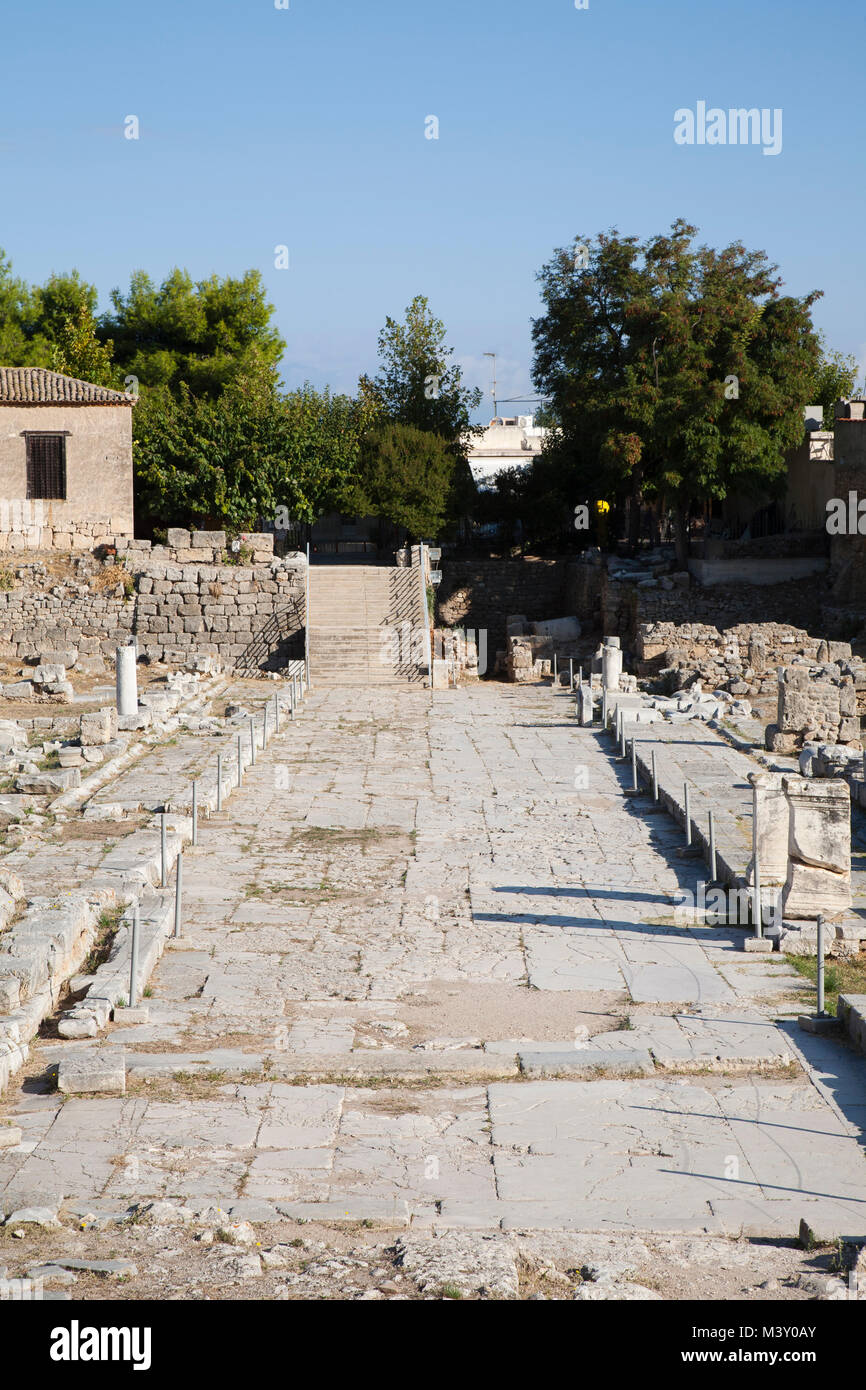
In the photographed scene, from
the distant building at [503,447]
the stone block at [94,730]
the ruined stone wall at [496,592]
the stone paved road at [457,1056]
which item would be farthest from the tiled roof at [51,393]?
the distant building at [503,447]

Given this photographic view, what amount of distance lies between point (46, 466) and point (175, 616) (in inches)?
217

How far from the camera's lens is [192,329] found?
39.4 meters

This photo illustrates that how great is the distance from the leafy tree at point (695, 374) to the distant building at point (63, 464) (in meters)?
11.2

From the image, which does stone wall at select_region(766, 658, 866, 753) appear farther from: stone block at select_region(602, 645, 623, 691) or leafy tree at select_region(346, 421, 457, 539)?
leafy tree at select_region(346, 421, 457, 539)

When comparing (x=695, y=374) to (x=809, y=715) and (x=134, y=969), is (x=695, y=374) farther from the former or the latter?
(x=134, y=969)

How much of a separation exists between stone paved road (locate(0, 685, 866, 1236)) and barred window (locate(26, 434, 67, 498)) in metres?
20.0

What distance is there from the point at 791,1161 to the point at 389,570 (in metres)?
24.8

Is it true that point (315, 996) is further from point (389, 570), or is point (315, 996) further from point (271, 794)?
point (389, 570)

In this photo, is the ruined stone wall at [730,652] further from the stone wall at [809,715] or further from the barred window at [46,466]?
the barred window at [46,466]

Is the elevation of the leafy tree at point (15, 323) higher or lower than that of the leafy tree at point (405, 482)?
higher

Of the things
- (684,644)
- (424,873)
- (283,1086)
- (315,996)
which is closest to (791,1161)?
(283,1086)

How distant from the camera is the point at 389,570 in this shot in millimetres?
30297

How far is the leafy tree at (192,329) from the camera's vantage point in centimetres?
3903
